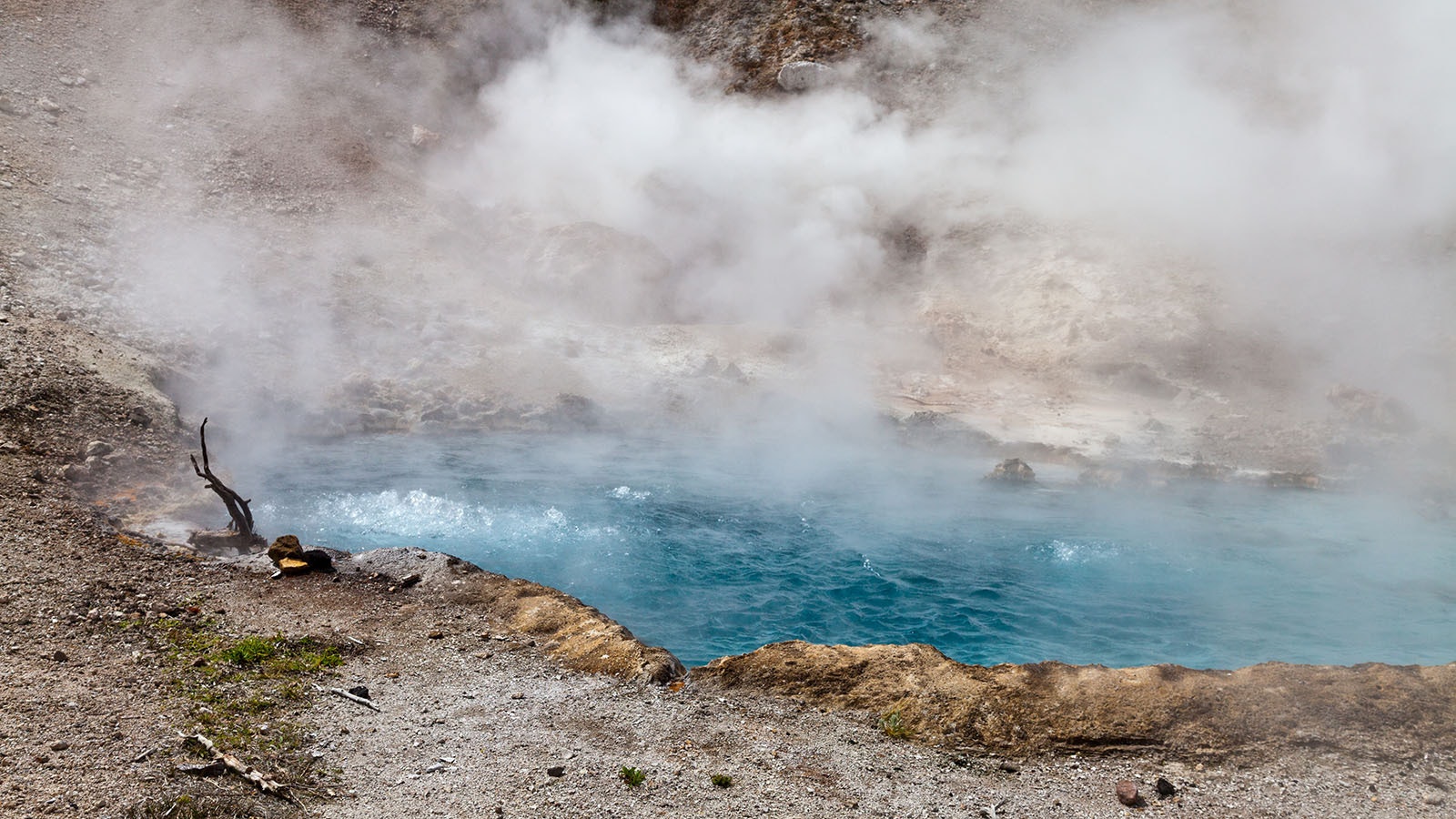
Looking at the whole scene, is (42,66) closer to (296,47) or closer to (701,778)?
(296,47)

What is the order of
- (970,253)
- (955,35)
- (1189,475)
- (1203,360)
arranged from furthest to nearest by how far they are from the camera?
(955,35), (970,253), (1203,360), (1189,475)

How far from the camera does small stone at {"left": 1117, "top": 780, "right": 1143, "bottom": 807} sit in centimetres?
387

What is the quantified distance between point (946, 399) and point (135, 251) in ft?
39.1

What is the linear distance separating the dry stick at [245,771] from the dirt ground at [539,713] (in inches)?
0.9

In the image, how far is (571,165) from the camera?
20.0 metres

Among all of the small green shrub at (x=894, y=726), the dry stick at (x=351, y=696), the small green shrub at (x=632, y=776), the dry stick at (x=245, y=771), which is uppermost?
the small green shrub at (x=894, y=726)

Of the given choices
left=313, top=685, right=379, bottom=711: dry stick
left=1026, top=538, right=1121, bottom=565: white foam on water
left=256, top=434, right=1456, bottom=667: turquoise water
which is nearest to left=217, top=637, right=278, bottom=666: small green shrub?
left=313, top=685, right=379, bottom=711: dry stick

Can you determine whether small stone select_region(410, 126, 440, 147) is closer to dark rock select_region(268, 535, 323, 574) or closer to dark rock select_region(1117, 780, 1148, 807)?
dark rock select_region(268, 535, 323, 574)

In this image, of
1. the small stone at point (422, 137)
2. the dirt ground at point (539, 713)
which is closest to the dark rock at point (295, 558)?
the dirt ground at point (539, 713)

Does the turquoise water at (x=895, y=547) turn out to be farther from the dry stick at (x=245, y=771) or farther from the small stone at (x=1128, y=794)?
the dry stick at (x=245, y=771)

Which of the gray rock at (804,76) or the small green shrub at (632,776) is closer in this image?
the small green shrub at (632,776)

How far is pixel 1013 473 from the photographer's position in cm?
1183

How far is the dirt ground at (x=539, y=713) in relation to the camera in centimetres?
377

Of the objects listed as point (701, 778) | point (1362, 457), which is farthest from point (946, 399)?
point (701, 778)
